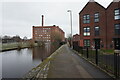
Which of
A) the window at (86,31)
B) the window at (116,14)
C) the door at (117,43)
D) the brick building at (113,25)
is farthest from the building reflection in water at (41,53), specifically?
the window at (116,14)

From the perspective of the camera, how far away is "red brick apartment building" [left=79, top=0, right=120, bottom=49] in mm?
23469

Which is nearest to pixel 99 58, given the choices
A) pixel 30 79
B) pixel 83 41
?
pixel 30 79

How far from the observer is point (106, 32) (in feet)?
81.1

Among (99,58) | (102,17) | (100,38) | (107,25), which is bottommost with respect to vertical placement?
(99,58)

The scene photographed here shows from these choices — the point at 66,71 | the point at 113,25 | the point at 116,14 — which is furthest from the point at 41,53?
Result: the point at 66,71

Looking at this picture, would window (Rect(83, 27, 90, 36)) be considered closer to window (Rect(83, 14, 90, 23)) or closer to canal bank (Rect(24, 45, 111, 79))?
window (Rect(83, 14, 90, 23))

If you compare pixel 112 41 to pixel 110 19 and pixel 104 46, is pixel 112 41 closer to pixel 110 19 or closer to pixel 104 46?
pixel 104 46

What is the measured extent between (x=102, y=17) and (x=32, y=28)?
85.1 meters

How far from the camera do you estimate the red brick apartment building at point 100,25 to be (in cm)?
2347

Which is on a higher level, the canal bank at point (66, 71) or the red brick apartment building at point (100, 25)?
the red brick apartment building at point (100, 25)

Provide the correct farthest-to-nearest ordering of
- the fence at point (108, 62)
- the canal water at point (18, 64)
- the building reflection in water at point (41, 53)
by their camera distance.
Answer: the building reflection in water at point (41, 53)
the canal water at point (18, 64)
the fence at point (108, 62)

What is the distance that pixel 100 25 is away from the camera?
25.4m

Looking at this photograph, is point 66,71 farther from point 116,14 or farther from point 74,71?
point 116,14

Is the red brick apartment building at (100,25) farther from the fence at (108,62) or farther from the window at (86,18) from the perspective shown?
the fence at (108,62)
